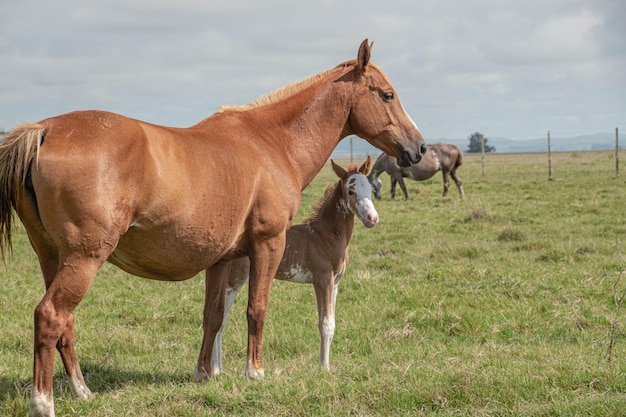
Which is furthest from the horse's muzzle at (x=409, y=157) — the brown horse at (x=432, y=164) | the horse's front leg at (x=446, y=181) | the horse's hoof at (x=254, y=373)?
the horse's front leg at (x=446, y=181)

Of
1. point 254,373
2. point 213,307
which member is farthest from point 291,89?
point 254,373

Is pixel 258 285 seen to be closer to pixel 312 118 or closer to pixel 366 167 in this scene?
pixel 312 118

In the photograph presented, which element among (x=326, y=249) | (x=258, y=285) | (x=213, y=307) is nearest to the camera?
(x=258, y=285)

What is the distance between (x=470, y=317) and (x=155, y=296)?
12.6ft

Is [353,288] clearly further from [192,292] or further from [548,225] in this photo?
[548,225]

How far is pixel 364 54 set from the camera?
17.5 feet

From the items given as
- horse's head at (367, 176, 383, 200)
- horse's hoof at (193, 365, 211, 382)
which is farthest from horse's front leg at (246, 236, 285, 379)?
horse's head at (367, 176, 383, 200)

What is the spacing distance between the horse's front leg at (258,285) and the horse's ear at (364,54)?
151 centimetres

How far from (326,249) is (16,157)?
325 cm

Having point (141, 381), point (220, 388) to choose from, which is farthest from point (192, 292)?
point (220, 388)

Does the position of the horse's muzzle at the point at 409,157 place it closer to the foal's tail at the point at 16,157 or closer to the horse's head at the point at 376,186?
the foal's tail at the point at 16,157

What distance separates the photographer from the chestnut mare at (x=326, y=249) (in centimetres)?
609

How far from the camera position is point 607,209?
15.7 metres

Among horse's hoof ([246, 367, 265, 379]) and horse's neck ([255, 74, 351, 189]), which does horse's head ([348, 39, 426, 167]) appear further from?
horse's hoof ([246, 367, 265, 379])
